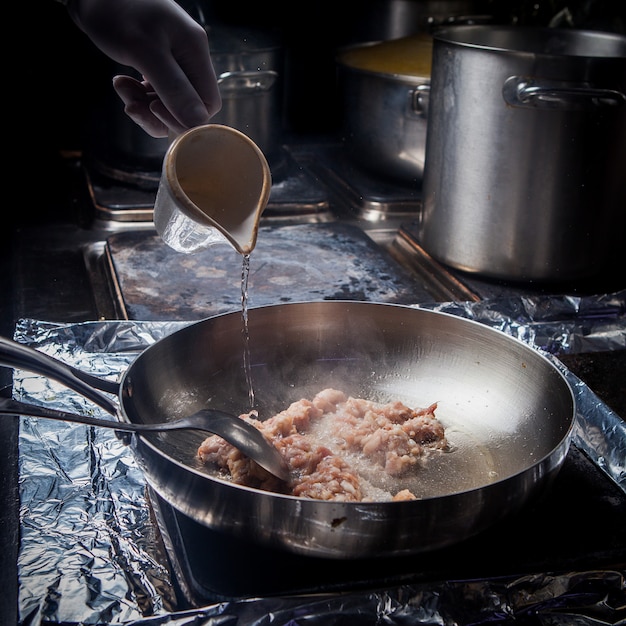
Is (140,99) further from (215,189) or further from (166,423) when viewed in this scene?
(166,423)

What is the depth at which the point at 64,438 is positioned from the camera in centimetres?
113

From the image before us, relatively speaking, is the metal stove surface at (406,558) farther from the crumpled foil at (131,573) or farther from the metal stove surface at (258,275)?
the metal stove surface at (258,275)

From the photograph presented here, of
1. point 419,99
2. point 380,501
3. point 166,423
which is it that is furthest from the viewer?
point 419,99

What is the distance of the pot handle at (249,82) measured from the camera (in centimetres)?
202

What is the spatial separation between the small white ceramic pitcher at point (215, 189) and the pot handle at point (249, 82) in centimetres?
89

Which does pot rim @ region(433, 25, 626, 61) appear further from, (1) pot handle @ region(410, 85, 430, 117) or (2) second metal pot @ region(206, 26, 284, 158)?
(2) second metal pot @ region(206, 26, 284, 158)

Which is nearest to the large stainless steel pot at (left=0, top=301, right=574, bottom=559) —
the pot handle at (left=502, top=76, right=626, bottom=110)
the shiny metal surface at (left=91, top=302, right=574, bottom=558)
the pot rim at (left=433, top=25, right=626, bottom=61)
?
the shiny metal surface at (left=91, top=302, right=574, bottom=558)

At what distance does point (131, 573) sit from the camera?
0.89 metres

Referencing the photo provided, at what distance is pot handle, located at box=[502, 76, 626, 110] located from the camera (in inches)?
58.1

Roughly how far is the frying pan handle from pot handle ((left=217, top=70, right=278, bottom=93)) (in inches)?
47.1

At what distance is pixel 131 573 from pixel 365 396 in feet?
1.71

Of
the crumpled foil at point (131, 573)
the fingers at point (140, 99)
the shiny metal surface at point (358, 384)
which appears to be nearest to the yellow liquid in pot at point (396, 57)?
the fingers at point (140, 99)

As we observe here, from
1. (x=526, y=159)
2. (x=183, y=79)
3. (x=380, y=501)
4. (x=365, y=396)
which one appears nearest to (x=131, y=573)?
(x=380, y=501)

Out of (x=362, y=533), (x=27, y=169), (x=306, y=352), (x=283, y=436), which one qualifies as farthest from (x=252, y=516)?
(x=27, y=169)
